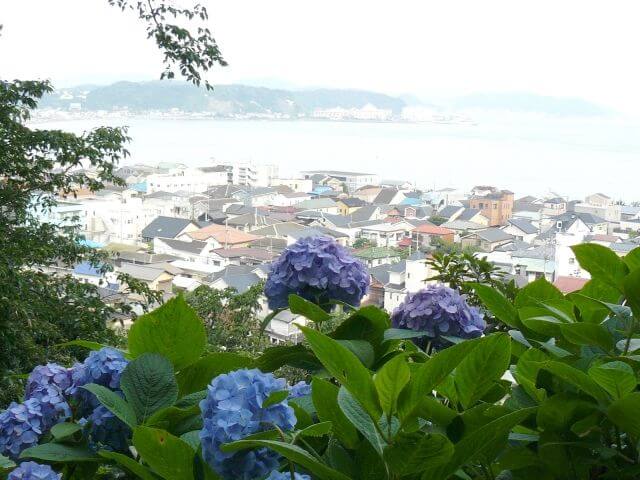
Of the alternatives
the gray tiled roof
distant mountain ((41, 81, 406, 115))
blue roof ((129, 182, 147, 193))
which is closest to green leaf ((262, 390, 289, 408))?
the gray tiled roof

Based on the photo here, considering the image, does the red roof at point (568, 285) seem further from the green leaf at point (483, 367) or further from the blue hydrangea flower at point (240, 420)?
the blue hydrangea flower at point (240, 420)

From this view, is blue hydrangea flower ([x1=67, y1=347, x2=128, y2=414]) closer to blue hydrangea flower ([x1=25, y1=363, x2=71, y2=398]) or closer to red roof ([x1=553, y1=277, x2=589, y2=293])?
blue hydrangea flower ([x1=25, y1=363, x2=71, y2=398])

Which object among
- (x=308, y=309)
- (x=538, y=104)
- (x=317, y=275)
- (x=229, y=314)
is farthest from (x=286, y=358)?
(x=538, y=104)

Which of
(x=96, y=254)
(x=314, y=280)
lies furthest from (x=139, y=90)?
(x=314, y=280)

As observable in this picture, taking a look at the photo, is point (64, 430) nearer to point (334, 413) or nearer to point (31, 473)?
point (31, 473)

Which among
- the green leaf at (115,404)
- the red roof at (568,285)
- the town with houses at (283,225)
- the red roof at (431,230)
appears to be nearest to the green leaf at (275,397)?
the green leaf at (115,404)
